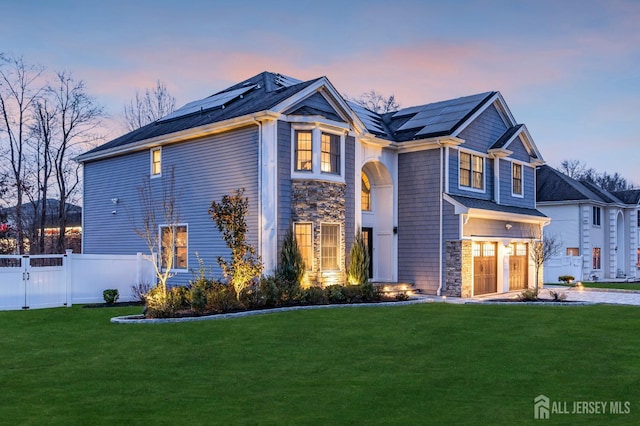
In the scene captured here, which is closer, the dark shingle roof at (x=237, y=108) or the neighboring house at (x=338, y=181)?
the neighboring house at (x=338, y=181)

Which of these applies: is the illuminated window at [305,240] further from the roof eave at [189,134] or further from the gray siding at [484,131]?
the gray siding at [484,131]

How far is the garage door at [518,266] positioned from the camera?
2431 centimetres

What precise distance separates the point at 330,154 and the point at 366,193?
4.44 meters

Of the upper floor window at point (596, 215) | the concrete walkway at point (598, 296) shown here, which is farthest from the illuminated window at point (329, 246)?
the upper floor window at point (596, 215)

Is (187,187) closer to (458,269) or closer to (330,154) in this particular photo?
(330,154)

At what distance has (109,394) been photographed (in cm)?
680

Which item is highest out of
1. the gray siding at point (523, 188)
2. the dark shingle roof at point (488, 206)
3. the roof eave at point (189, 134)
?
the roof eave at point (189, 134)

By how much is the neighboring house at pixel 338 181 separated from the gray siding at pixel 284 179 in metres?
0.04

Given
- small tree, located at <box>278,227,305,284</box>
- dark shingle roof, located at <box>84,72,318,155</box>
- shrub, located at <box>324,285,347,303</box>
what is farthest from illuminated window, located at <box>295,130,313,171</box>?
shrub, located at <box>324,285,347,303</box>

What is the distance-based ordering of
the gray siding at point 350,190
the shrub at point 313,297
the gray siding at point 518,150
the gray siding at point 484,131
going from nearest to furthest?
the shrub at point 313,297 → the gray siding at point 350,190 → the gray siding at point 484,131 → the gray siding at point 518,150

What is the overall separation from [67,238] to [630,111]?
1327 inches

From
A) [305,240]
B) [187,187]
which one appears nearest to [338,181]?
[305,240]

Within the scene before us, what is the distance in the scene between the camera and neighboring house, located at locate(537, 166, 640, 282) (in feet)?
115

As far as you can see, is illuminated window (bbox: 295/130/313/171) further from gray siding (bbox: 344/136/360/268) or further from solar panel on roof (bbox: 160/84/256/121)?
solar panel on roof (bbox: 160/84/256/121)
